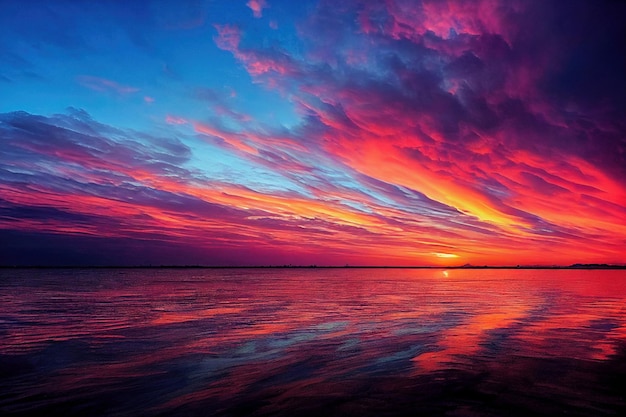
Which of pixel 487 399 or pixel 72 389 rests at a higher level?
pixel 487 399

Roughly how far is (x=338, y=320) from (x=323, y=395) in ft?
52.8

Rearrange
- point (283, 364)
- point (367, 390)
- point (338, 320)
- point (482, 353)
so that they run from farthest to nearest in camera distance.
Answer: point (338, 320)
point (482, 353)
point (283, 364)
point (367, 390)

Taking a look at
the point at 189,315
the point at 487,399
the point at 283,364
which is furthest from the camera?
the point at 189,315

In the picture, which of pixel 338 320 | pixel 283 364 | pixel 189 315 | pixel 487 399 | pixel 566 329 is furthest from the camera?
pixel 189 315

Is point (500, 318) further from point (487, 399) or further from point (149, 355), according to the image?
point (149, 355)

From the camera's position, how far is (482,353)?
1566cm

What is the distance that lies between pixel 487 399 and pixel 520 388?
167 cm

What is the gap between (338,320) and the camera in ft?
85.7

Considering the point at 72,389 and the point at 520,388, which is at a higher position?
the point at 520,388

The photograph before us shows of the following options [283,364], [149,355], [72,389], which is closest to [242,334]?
[149,355]

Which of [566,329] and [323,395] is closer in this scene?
[323,395]

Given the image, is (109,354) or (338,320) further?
(338,320)

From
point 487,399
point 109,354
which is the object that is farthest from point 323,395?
point 109,354

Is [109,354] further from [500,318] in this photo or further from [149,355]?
[500,318]
